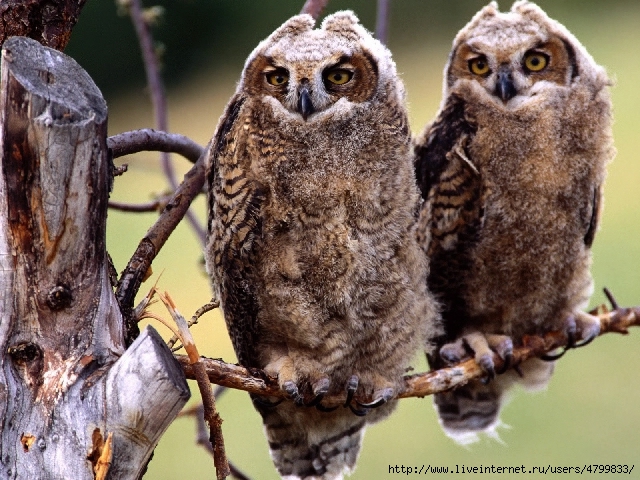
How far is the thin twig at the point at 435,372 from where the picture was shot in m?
2.09

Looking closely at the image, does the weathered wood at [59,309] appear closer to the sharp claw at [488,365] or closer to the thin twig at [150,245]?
the thin twig at [150,245]

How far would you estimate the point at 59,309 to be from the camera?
171cm

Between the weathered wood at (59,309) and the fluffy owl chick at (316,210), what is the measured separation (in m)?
0.66

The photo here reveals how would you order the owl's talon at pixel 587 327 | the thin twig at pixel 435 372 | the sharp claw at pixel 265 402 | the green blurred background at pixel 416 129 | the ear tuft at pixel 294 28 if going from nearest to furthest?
the thin twig at pixel 435 372 → the ear tuft at pixel 294 28 → the sharp claw at pixel 265 402 → the owl's talon at pixel 587 327 → the green blurred background at pixel 416 129

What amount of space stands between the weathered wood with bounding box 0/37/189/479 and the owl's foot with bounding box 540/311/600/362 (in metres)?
1.56

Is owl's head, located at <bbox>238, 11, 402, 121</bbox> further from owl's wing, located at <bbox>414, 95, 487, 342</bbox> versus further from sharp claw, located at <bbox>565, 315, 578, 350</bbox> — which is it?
sharp claw, located at <bbox>565, 315, 578, 350</bbox>

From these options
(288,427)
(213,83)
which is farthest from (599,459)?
(213,83)

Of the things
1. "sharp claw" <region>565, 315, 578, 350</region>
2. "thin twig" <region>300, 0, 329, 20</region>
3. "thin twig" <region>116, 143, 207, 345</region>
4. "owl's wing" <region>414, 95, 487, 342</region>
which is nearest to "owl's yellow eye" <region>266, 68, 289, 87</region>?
"thin twig" <region>116, 143, 207, 345</region>

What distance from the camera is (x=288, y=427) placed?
8.61 feet

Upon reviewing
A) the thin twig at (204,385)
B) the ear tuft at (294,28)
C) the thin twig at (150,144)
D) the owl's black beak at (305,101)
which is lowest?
the thin twig at (204,385)

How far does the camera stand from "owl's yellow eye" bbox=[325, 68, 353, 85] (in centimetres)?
238

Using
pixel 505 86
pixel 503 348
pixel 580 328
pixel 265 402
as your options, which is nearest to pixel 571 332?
pixel 580 328

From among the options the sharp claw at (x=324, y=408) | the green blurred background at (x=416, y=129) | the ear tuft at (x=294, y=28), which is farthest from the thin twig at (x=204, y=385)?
the green blurred background at (x=416, y=129)

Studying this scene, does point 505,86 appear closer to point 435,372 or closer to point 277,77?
point 277,77
